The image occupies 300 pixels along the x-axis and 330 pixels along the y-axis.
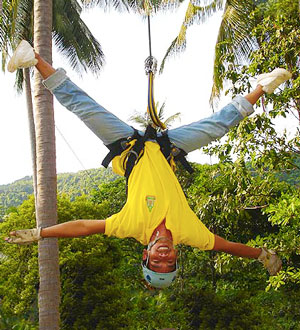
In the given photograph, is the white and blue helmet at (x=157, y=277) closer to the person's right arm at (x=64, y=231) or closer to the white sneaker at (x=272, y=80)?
the person's right arm at (x=64, y=231)

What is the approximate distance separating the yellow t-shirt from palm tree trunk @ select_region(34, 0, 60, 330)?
10.8ft

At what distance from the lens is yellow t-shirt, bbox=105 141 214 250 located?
2.96 metres

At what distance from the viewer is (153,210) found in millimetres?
2965

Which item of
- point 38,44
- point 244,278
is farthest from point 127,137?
point 244,278

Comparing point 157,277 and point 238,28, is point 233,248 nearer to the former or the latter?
point 157,277

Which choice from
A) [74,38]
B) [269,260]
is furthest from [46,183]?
[74,38]

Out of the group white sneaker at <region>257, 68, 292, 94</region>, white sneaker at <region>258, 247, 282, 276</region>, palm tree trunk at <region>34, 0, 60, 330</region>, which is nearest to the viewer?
white sneaker at <region>257, 68, 292, 94</region>

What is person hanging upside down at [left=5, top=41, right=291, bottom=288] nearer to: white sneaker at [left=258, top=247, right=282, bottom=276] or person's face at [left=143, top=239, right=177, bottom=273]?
person's face at [left=143, top=239, right=177, bottom=273]

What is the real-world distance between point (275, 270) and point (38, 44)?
15.1ft

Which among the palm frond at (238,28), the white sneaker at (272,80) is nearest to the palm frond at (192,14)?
the palm frond at (238,28)

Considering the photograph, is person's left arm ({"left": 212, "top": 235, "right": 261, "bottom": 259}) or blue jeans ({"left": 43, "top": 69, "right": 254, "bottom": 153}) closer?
blue jeans ({"left": 43, "top": 69, "right": 254, "bottom": 153})

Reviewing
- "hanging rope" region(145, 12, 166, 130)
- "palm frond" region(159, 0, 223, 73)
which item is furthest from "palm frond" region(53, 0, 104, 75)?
"hanging rope" region(145, 12, 166, 130)

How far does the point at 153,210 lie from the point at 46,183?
3557mm

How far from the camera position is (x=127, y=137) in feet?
10.4
